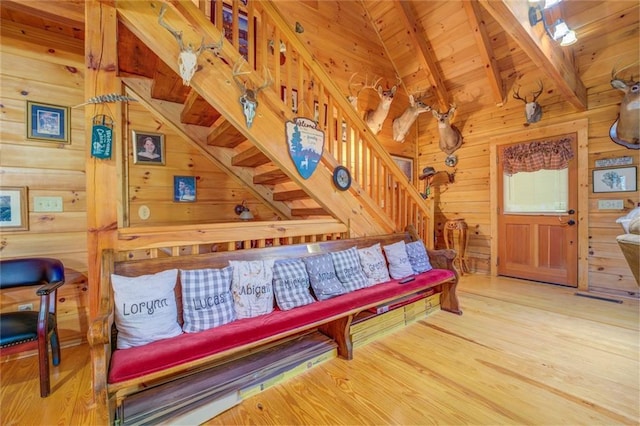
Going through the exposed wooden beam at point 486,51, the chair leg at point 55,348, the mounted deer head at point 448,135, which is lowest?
the chair leg at point 55,348

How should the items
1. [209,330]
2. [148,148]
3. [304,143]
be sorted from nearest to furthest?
[209,330] → [304,143] → [148,148]

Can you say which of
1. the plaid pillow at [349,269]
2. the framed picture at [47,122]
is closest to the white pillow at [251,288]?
the plaid pillow at [349,269]

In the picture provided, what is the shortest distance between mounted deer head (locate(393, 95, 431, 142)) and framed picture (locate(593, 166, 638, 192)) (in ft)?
7.81

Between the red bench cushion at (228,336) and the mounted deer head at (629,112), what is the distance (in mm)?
3501

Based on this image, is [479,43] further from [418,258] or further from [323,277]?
[323,277]

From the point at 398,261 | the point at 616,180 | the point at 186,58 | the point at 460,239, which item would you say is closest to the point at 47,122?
the point at 186,58

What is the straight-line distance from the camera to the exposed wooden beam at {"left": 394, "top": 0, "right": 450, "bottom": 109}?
170 inches

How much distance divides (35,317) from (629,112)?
6.05m

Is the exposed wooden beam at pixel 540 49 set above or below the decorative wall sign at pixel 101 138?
above

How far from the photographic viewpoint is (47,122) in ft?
7.50

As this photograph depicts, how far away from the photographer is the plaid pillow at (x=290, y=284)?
2.08m

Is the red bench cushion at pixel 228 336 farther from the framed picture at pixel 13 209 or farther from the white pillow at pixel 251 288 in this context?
the framed picture at pixel 13 209

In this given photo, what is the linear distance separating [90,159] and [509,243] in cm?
528

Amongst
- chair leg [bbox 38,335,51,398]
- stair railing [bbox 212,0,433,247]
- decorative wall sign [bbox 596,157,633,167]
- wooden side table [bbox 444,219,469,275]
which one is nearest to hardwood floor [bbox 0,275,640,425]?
chair leg [bbox 38,335,51,398]
